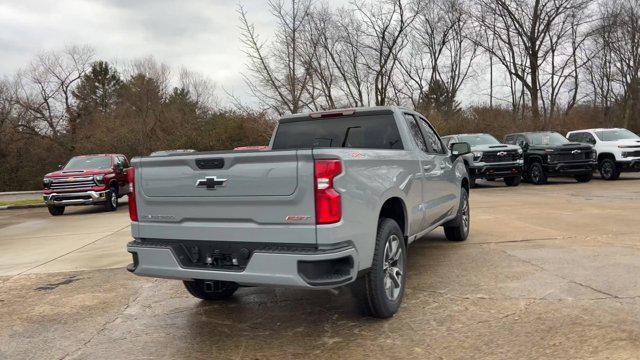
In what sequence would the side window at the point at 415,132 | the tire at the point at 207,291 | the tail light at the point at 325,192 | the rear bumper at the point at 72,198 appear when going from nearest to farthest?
the tail light at the point at 325,192 → the tire at the point at 207,291 → the side window at the point at 415,132 → the rear bumper at the point at 72,198

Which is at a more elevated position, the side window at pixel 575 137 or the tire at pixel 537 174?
the side window at pixel 575 137

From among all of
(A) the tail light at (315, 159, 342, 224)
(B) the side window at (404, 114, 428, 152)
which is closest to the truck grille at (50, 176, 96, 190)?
(B) the side window at (404, 114, 428, 152)

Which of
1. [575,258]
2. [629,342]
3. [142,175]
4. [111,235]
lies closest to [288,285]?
[142,175]

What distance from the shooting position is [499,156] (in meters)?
16.7

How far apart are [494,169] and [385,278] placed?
1339 cm

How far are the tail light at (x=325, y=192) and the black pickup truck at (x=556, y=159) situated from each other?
15537 millimetres

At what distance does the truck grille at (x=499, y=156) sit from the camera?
16.6 m

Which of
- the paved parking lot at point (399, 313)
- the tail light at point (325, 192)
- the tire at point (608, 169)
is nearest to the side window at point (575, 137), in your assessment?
the tire at point (608, 169)

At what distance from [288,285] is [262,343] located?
0.73 metres

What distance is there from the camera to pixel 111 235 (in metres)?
10.3

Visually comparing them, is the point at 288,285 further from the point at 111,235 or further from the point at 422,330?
the point at 111,235

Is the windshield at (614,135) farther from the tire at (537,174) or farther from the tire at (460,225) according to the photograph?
the tire at (460,225)

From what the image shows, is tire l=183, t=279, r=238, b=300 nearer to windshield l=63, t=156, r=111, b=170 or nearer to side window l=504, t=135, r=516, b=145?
windshield l=63, t=156, r=111, b=170

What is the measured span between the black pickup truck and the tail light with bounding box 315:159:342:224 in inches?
612
